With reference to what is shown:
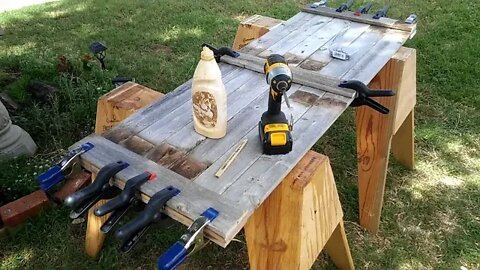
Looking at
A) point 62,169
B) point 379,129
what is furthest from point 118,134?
point 379,129

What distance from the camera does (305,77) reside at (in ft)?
6.46

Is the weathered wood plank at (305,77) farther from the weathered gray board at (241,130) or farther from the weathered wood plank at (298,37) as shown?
the weathered wood plank at (298,37)

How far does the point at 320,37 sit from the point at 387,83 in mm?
425

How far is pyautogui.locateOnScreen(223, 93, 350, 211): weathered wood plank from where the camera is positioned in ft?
4.50

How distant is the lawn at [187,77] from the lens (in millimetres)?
2477

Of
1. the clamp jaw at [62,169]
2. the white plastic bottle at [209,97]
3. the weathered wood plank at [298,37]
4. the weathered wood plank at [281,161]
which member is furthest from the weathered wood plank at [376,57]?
the clamp jaw at [62,169]

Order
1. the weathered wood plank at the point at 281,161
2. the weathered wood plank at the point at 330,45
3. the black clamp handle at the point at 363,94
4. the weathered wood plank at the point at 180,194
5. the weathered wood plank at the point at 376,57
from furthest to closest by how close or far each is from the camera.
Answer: the weathered wood plank at the point at 330,45, the weathered wood plank at the point at 376,57, the black clamp handle at the point at 363,94, the weathered wood plank at the point at 281,161, the weathered wood plank at the point at 180,194

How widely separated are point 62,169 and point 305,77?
1.07 meters

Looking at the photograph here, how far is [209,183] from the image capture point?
1421 mm

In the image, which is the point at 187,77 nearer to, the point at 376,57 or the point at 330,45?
the point at 330,45

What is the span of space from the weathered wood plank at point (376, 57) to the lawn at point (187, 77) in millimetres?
1026

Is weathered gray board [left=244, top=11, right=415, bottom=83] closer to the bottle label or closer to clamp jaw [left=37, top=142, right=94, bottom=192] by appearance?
the bottle label

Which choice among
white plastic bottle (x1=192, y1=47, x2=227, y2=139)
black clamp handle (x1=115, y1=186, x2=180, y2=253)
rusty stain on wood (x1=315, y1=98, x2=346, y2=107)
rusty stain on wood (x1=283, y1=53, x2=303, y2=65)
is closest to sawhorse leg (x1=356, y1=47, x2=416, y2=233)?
rusty stain on wood (x1=283, y1=53, x2=303, y2=65)

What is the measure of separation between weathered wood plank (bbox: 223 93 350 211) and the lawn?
0.31 meters
